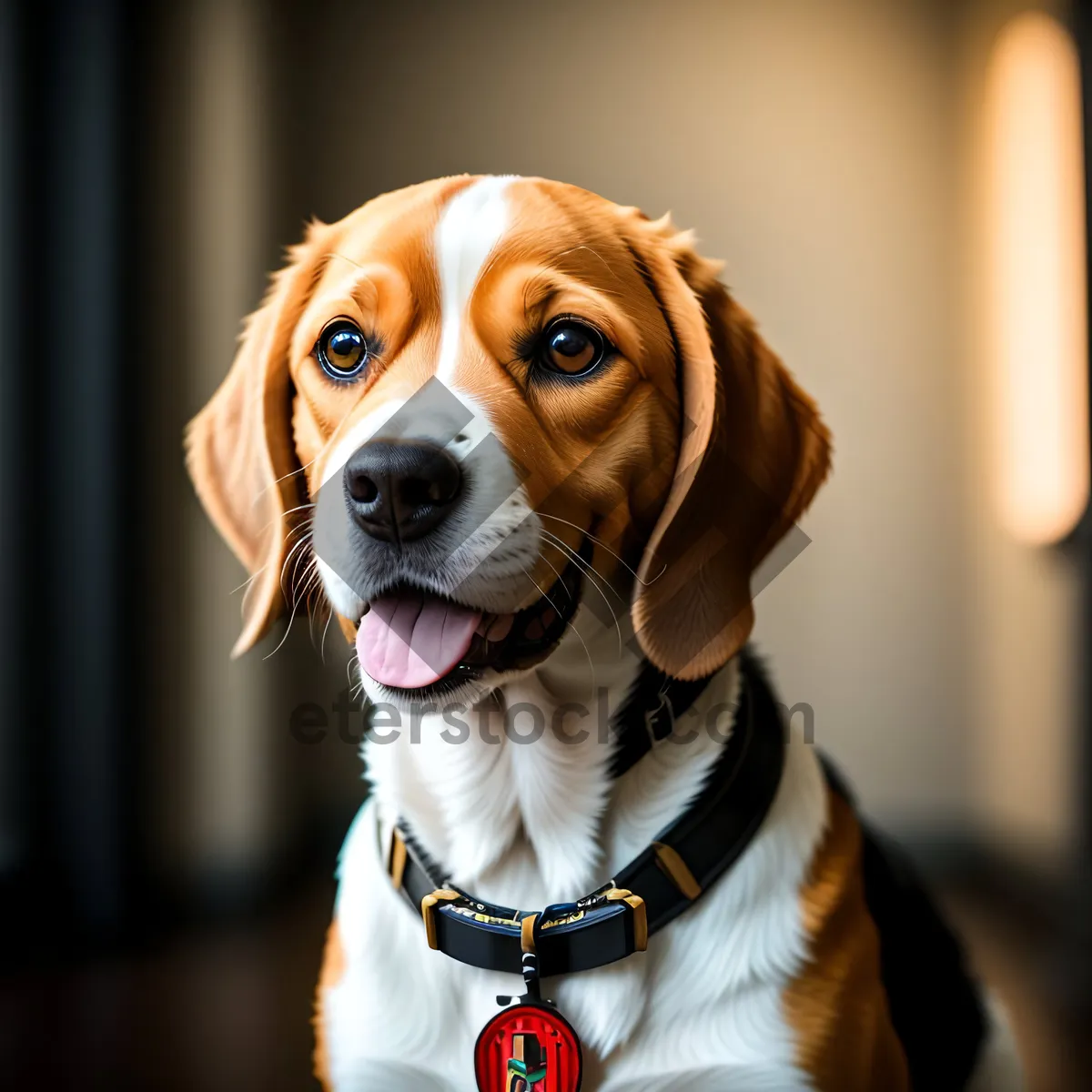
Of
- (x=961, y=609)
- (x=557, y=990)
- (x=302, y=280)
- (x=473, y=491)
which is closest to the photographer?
(x=473, y=491)

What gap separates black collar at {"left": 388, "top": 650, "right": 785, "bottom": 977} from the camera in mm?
953

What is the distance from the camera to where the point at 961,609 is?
1.18 metres

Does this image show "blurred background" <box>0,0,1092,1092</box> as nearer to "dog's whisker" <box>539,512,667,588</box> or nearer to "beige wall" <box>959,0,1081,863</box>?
"beige wall" <box>959,0,1081,863</box>

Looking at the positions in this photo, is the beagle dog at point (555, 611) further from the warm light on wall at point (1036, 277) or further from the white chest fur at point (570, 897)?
the warm light on wall at point (1036, 277)

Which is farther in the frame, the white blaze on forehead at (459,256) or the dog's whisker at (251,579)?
the dog's whisker at (251,579)

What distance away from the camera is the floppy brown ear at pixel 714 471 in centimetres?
100

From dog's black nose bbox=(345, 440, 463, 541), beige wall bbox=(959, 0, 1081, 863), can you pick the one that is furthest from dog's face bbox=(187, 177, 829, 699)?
beige wall bbox=(959, 0, 1081, 863)

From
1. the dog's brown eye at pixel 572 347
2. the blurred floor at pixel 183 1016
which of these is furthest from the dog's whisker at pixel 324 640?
the dog's brown eye at pixel 572 347

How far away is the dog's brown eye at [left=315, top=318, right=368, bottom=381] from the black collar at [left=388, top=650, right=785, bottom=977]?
1.38ft

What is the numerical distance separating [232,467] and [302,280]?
0.22 m

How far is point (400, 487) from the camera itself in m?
0.84

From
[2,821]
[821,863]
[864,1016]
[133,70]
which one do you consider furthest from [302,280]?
[864,1016]

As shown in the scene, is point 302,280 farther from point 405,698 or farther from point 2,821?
point 2,821

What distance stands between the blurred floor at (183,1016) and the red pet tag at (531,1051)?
0.87 feet
